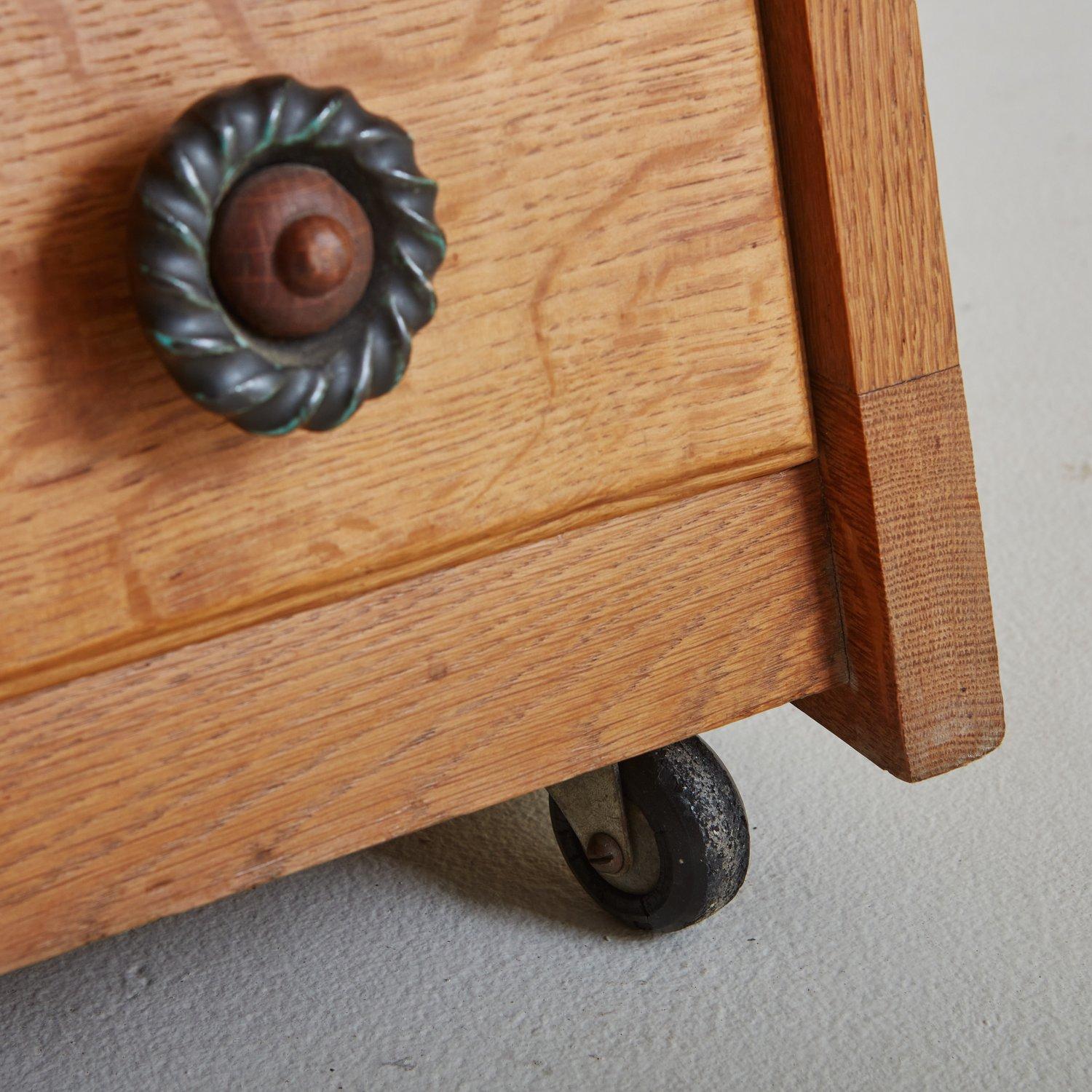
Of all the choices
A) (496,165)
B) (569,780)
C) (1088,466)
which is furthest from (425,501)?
(1088,466)

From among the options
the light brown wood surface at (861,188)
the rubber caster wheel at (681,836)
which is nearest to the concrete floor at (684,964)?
the rubber caster wheel at (681,836)

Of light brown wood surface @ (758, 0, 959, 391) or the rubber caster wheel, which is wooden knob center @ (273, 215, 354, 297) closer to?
light brown wood surface @ (758, 0, 959, 391)

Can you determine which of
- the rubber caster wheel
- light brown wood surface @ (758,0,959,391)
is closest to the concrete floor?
the rubber caster wheel

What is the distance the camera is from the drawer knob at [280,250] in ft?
1.21

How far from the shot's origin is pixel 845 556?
1.75ft

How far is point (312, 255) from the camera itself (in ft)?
1.21

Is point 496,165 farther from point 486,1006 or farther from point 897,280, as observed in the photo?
point 486,1006

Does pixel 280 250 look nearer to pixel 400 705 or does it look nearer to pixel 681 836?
pixel 400 705

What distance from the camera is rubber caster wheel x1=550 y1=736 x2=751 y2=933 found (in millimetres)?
596

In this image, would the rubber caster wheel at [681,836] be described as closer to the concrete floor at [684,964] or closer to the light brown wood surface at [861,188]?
the concrete floor at [684,964]

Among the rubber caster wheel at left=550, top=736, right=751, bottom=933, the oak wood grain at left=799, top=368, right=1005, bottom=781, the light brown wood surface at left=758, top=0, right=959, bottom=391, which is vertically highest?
the light brown wood surface at left=758, top=0, right=959, bottom=391

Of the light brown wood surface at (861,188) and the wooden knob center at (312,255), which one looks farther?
the light brown wood surface at (861,188)

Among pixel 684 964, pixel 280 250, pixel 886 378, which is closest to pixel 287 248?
pixel 280 250

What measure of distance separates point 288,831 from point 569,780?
20 centimetres
